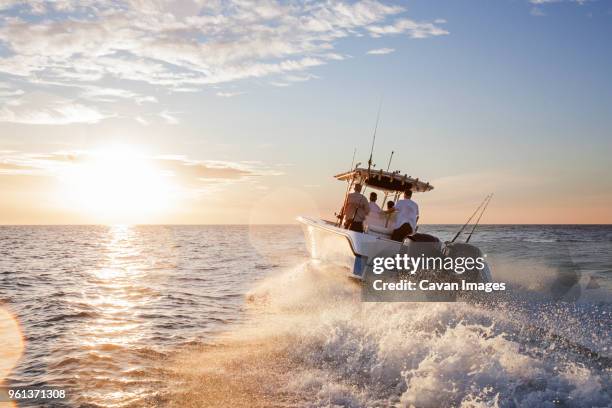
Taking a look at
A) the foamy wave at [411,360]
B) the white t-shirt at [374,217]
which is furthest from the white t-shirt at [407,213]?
the foamy wave at [411,360]

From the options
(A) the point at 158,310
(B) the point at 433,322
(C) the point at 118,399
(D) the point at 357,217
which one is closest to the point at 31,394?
(C) the point at 118,399

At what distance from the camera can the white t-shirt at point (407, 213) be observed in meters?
10.5

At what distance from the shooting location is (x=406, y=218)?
415 inches

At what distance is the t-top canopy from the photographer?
504 inches

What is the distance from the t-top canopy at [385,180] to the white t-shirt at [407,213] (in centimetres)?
229

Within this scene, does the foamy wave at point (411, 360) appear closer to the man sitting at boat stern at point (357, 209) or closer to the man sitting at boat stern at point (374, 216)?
the man sitting at boat stern at point (357, 209)

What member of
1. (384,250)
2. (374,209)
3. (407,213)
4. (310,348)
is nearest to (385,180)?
(374,209)

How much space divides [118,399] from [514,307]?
935cm

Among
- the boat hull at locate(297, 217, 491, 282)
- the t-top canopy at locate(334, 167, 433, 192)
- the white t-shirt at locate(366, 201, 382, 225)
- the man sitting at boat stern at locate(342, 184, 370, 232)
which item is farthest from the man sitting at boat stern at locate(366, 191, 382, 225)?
the boat hull at locate(297, 217, 491, 282)

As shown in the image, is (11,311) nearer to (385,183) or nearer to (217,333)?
(217,333)

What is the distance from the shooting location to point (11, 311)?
1267 cm

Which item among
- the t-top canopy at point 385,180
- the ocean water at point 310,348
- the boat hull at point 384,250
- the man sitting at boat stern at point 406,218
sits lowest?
the ocean water at point 310,348

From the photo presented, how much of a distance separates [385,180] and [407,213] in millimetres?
2783

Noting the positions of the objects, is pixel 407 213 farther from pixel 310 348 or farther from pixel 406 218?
pixel 310 348
